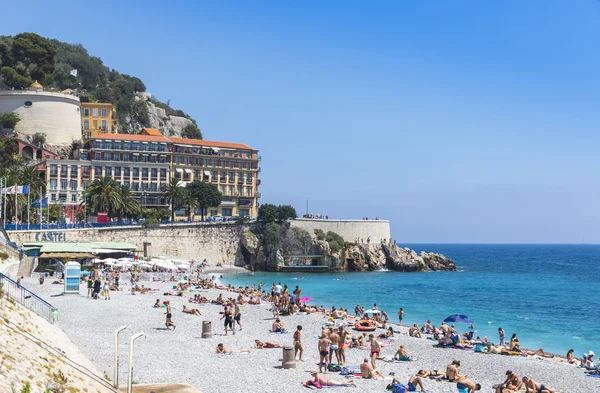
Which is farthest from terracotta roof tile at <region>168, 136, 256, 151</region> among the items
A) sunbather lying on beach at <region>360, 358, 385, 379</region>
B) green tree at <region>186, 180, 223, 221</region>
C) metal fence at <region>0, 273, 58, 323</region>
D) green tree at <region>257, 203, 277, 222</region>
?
sunbather lying on beach at <region>360, 358, 385, 379</region>

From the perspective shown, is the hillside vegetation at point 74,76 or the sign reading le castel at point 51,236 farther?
the hillside vegetation at point 74,76

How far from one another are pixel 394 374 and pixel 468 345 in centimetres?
758

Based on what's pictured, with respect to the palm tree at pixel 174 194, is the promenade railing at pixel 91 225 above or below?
below

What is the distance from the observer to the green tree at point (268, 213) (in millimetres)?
74688

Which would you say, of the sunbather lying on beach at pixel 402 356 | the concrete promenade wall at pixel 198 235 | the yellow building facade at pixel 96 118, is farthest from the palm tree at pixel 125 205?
the sunbather lying on beach at pixel 402 356

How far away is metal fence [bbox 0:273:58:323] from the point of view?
20.3 m

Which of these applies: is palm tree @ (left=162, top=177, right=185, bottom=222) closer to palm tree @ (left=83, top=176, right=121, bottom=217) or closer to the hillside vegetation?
palm tree @ (left=83, top=176, right=121, bottom=217)

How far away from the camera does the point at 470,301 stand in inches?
1929

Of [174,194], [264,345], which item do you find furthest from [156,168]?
[264,345]

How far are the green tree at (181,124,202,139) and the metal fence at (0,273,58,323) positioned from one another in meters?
82.8

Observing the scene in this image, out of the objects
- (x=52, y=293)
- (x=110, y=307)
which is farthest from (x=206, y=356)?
(x=52, y=293)

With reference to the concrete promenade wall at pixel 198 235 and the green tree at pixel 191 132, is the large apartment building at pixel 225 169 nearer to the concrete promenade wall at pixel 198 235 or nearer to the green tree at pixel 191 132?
the concrete promenade wall at pixel 198 235

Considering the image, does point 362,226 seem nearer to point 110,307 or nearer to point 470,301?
point 470,301

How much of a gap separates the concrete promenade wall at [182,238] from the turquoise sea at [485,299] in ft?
18.9
